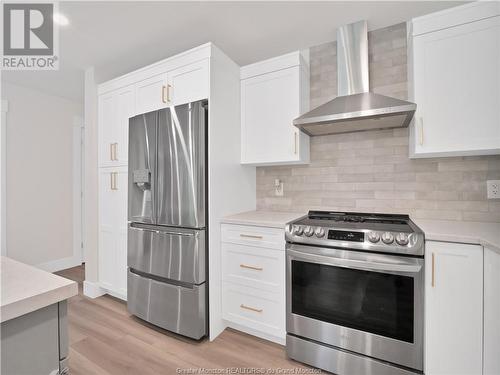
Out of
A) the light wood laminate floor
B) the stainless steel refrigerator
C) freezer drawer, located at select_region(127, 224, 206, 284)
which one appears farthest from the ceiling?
the light wood laminate floor

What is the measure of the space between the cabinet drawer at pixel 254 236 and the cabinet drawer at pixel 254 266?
39 millimetres

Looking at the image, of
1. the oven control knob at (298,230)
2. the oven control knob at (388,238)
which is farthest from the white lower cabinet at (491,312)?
the oven control knob at (298,230)

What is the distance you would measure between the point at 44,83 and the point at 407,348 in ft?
15.3

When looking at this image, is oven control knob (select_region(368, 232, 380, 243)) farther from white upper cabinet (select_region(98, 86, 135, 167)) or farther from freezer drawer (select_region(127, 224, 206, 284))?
white upper cabinet (select_region(98, 86, 135, 167))

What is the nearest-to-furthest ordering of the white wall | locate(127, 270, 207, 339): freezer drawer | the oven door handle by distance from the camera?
the oven door handle
locate(127, 270, 207, 339): freezer drawer
the white wall

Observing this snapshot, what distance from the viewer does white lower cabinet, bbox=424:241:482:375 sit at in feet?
4.45

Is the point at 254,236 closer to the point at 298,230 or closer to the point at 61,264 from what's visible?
the point at 298,230

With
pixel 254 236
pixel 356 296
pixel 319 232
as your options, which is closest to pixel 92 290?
pixel 254 236

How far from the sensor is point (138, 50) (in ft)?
8.21

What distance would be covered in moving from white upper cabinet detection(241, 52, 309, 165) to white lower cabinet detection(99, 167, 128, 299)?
4.46ft

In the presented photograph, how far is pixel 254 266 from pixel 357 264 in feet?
2.60

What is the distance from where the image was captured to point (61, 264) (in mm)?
3742

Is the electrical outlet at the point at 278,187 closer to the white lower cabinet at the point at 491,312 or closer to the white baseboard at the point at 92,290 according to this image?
the white lower cabinet at the point at 491,312

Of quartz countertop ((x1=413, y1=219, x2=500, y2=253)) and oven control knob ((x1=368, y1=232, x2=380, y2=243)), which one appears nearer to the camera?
quartz countertop ((x1=413, y1=219, x2=500, y2=253))
